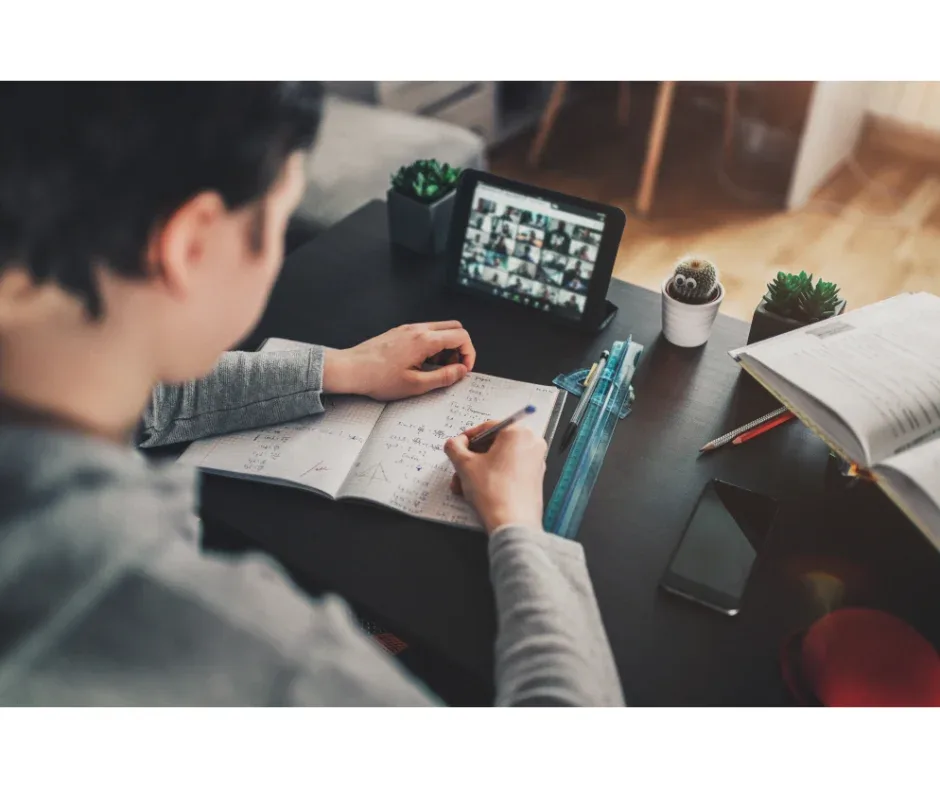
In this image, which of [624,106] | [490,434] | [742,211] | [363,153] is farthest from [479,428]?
[624,106]

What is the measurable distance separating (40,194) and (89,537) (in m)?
0.24

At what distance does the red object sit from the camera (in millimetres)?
605

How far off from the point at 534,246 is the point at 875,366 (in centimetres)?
44

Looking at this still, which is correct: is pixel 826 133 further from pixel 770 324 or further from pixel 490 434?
pixel 490 434

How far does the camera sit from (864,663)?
0.62 meters

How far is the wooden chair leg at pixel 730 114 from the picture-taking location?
271 centimetres

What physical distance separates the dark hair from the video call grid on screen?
47cm

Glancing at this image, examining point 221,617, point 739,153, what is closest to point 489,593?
point 221,617

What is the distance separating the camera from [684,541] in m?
0.75

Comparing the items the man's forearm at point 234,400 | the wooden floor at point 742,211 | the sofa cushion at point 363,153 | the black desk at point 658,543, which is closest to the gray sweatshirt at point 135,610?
the black desk at point 658,543

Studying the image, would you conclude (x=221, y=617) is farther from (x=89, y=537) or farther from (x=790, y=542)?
(x=790, y=542)

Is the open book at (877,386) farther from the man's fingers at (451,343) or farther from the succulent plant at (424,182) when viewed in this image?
the succulent plant at (424,182)

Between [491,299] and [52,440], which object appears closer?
[52,440]

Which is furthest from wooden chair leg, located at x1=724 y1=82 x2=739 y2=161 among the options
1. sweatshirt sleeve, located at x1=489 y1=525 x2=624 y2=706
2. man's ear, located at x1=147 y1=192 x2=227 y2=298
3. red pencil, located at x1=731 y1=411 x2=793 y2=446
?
man's ear, located at x1=147 y1=192 x2=227 y2=298
